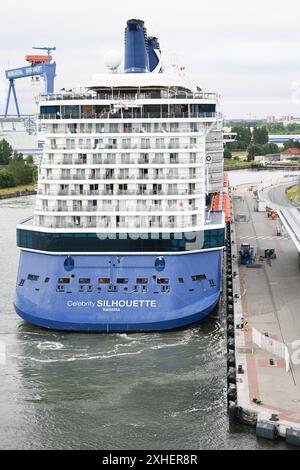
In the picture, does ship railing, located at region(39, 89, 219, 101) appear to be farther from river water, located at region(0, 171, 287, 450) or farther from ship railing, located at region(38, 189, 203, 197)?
river water, located at region(0, 171, 287, 450)

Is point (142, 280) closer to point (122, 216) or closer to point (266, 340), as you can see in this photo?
point (122, 216)

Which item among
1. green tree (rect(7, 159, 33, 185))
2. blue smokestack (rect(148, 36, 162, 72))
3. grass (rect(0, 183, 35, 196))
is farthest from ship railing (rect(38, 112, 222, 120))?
green tree (rect(7, 159, 33, 185))

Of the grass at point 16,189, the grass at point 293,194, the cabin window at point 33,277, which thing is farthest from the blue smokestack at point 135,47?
the grass at point 16,189

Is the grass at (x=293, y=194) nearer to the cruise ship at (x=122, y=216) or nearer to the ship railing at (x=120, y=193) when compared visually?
the cruise ship at (x=122, y=216)

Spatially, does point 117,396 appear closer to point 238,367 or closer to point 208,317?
point 238,367

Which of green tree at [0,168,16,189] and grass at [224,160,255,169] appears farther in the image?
grass at [224,160,255,169]

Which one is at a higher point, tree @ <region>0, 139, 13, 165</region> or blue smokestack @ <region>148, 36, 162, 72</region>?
blue smokestack @ <region>148, 36, 162, 72</region>

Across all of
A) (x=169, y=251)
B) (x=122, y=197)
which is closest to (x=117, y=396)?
(x=169, y=251)
